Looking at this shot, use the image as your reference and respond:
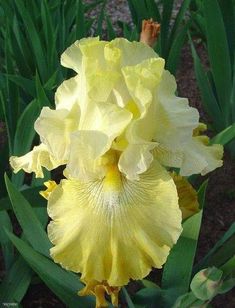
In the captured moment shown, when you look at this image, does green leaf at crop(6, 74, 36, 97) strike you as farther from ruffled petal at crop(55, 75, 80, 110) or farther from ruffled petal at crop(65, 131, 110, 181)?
ruffled petal at crop(65, 131, 110, 181)

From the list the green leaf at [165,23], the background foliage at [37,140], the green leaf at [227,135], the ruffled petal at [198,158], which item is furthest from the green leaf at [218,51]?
the ruffled petal at [198,158]

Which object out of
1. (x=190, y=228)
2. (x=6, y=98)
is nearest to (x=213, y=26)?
(x=6, y=98)

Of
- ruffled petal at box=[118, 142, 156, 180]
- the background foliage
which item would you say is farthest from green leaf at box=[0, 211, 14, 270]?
ruffled petal at box=[118, 142, 156, 180]

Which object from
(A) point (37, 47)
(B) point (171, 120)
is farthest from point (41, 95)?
(B) point (171, 120)

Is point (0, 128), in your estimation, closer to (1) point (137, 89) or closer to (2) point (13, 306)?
(2) point (13, 306)

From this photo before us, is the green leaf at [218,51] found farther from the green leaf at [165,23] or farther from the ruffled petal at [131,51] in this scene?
the ruffled petal at [131,51]

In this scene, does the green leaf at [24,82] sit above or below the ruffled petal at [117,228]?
below
